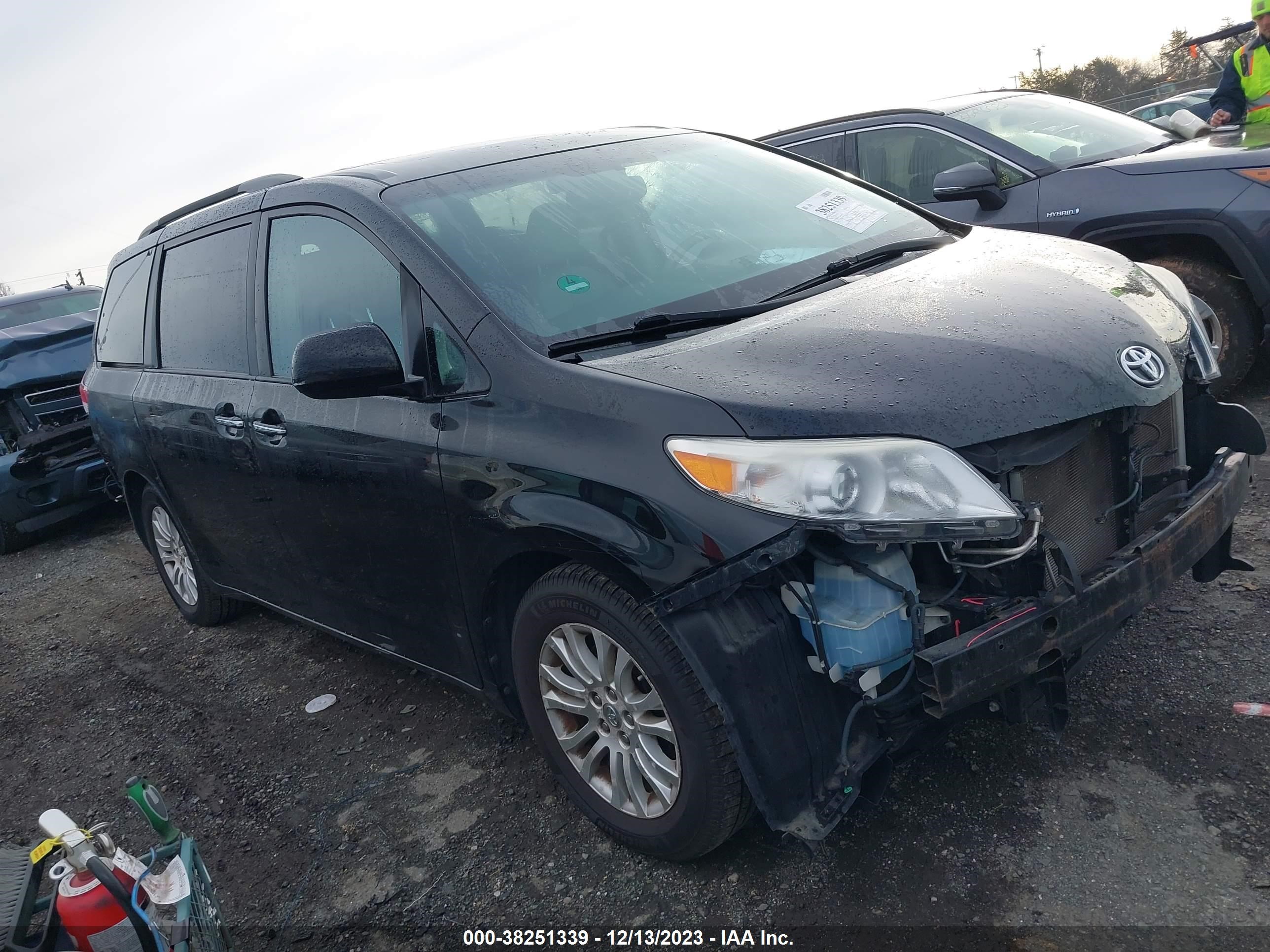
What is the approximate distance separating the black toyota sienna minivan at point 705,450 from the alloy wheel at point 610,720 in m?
0.01

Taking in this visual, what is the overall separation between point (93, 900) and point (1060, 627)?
80.8 inches

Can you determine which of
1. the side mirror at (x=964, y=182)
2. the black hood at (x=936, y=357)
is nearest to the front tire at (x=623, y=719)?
the black hood at (x=936, y=357)

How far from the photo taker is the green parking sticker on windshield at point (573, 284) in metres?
2.88

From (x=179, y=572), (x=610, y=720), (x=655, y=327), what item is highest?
(x=655, y=327)

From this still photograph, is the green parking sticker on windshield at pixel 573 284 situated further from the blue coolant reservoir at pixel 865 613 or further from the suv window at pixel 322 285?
the blue coolant reservoir at pixel 865 613

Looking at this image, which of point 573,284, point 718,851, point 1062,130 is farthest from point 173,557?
point 1062,130

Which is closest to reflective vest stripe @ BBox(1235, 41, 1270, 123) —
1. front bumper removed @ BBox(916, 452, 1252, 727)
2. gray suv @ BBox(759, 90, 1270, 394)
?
gray suv @ BBox(759, 90, 1270, 394)

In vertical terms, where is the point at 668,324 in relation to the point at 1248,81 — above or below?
below

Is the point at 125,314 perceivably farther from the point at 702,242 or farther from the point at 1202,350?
the point at 1202,350

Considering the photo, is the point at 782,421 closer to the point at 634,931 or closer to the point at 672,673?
the point at 672,673

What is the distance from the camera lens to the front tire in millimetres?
2340

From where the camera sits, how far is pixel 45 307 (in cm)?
980

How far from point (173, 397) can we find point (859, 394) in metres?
3.16

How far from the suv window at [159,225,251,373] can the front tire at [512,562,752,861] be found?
5.97 feet
